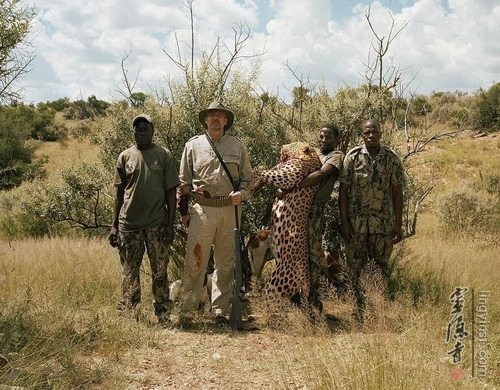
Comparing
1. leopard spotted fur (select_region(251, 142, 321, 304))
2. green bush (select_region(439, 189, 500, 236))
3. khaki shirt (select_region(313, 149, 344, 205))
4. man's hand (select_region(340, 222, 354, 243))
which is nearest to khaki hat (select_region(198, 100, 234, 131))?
leopard spotted fur (select_region(251, 142, 321, 304))

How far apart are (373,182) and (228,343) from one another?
2170 millimetres

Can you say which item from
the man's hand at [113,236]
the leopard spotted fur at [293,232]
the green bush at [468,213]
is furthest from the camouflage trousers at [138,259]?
the green bush at [468,213]

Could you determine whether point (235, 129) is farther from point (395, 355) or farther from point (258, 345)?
point (395, 355)

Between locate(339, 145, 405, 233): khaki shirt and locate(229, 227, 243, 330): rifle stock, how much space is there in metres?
1.25

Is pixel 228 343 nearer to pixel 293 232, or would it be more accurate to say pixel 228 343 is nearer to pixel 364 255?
pixel 293 232

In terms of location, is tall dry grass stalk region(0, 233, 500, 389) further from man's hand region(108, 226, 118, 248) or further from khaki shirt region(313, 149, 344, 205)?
khaki shirt region(313, 149, 344, 205)

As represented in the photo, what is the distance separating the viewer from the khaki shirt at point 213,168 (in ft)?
17.8

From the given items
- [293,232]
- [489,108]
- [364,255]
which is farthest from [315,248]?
[489,108]

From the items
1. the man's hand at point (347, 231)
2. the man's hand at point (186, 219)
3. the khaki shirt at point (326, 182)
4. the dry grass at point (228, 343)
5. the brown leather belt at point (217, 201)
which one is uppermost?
the khaki shirt at point (326, 182)

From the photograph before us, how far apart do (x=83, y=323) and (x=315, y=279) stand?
2385mm

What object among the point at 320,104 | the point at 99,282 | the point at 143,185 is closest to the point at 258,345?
the point at 143,185

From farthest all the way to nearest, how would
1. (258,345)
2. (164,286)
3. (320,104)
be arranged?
1. (320,104)
2. (164,286)
3. (258,345)

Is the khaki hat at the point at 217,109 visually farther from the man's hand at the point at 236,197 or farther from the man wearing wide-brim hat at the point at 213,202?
the man's hand at the point at 236,197

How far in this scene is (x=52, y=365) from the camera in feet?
13.4
